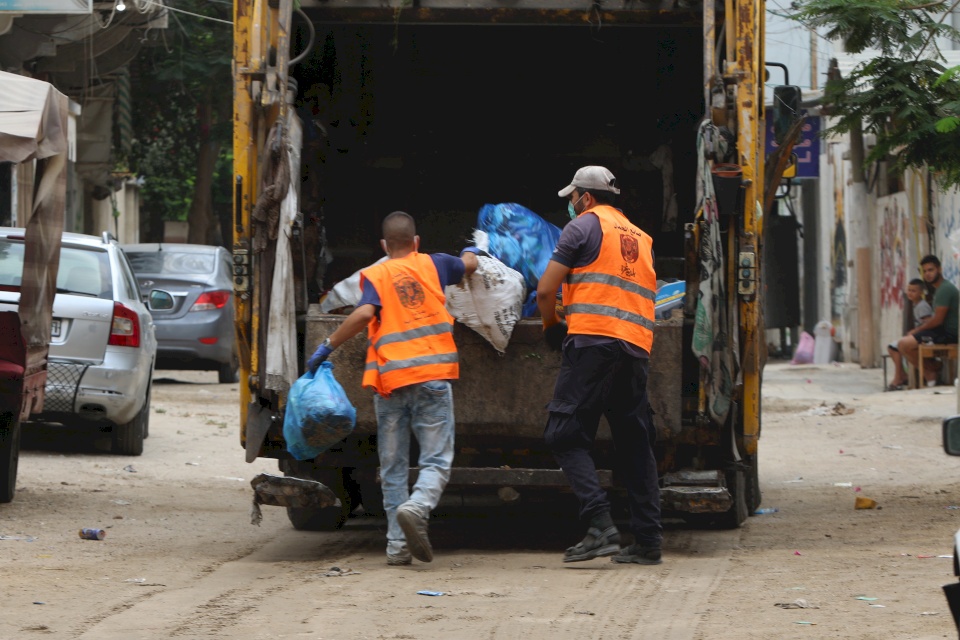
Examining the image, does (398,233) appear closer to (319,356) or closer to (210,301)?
(319,356)

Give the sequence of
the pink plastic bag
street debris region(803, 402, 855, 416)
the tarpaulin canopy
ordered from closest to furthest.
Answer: the tarpaulin canopy, street debris region(803, 402, 855, 416), the pink plastic bag

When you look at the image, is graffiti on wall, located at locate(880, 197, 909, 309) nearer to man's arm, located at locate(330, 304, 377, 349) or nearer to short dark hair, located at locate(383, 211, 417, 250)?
short dark hair, located at locate(383, 211, 417, 250)

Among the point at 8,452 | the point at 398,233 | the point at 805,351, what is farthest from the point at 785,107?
the point at 805,351

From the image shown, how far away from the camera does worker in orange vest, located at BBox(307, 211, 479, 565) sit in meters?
6.61

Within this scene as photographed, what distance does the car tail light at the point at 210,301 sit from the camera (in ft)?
55.8

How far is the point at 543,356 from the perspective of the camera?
22.8 feet

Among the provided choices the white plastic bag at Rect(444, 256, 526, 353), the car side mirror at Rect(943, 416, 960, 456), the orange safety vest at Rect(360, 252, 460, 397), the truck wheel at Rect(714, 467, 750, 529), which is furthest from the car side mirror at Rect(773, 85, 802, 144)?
the car side mirror at Rect(943, 416, 960, 456)

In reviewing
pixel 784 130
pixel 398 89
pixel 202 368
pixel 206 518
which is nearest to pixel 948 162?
pixel 784 130

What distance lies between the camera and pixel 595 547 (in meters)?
6.62

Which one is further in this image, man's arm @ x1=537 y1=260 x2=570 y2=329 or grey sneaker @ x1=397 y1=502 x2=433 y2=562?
man's arm @ x1=537 y1=260 x2=570 y2=329

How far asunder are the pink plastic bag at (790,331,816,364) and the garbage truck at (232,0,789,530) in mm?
16976

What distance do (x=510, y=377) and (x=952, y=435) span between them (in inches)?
142

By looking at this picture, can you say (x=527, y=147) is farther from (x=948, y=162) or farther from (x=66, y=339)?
(x=66, y=339)

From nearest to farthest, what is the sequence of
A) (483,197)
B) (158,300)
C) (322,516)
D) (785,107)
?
(322,516) < (785,107) < (483,197) < (158,300)
